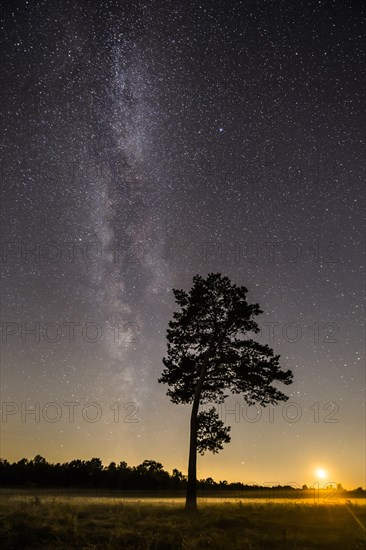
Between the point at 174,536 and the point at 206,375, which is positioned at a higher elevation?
the point at 206,375

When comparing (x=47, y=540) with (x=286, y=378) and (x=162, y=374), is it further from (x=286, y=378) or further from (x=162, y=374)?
(x=286, y=378)

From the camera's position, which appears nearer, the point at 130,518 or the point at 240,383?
the point at 130,518

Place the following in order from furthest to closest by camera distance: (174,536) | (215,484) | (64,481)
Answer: (215,484) < (64,481) < (174,536)

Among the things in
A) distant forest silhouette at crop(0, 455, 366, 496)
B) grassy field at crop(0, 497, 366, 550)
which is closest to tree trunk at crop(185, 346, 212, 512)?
grassy field at crop(0, 497, 366, 550)

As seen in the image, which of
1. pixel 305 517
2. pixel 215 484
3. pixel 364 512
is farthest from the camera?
pixel 215 484

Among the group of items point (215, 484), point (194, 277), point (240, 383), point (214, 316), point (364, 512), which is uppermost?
point (194, 277)

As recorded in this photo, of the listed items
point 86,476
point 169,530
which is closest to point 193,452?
point 169,530

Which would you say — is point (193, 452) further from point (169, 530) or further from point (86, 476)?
point (86, 476)

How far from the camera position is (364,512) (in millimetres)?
19656

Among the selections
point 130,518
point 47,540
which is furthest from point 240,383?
point 47,540

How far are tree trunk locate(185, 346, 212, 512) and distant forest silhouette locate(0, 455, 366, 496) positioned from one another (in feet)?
130

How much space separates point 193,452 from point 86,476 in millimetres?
48656

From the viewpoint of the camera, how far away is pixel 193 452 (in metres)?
21.3

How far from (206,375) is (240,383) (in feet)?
6.09
